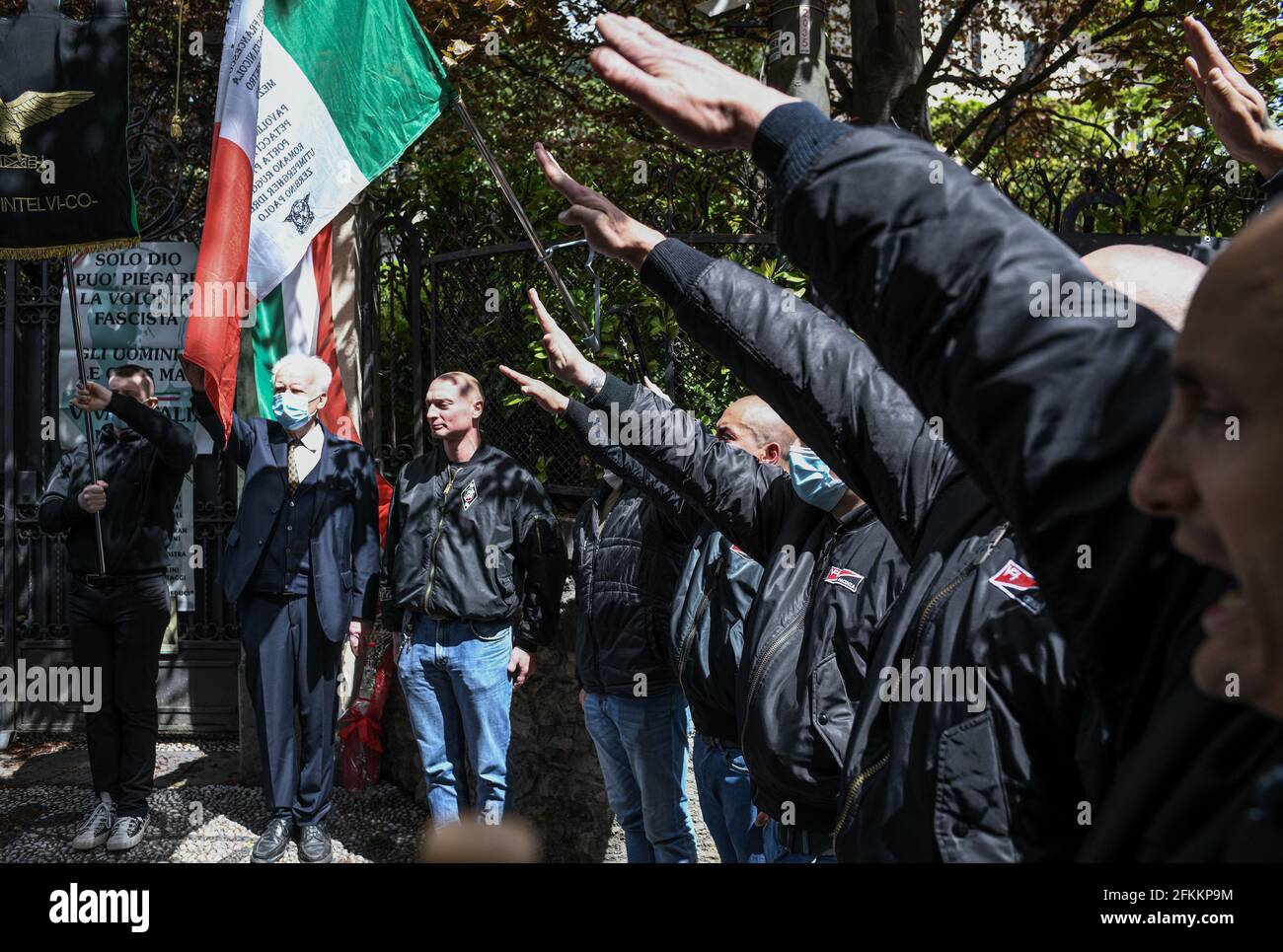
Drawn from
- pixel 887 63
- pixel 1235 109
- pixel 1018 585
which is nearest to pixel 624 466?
pixel 1235 109

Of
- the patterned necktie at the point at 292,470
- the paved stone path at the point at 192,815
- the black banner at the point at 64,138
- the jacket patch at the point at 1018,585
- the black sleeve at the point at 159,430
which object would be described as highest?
the black banner at the point at 64,138

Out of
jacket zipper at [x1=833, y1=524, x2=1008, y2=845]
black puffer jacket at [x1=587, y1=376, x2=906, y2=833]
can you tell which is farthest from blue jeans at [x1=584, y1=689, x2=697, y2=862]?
jacket zipper at [x1=833, y1=524, x2=1008, y2=845]

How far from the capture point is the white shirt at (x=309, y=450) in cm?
585

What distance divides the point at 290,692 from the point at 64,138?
2.79 metres

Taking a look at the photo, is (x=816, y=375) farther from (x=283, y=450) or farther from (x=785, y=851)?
(x=283, y=450)

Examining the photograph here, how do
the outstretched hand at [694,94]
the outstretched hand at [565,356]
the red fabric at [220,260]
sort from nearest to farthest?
1. the outstretched hand at [694,94]
2. the outstretched hand at [565,356]
3. the red fabric at [220,260]

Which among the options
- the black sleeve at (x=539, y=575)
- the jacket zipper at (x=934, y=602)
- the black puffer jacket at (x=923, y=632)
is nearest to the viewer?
the black puffer jacket at (x=923, y=632)

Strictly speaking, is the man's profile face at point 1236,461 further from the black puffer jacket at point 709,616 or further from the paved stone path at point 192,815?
the paved stone path at point 192,815

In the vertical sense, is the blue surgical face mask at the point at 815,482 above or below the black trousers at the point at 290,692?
above

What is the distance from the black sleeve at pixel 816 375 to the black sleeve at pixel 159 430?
433 centimetres

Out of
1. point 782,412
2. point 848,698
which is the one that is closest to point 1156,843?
point 782,412

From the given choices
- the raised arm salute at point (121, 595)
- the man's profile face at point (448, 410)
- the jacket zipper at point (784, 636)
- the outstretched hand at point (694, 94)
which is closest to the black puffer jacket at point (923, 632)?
the outstretched hand at point (694, 94)

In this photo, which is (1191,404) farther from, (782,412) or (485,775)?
(485,775)

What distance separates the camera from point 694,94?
128 centimetres
